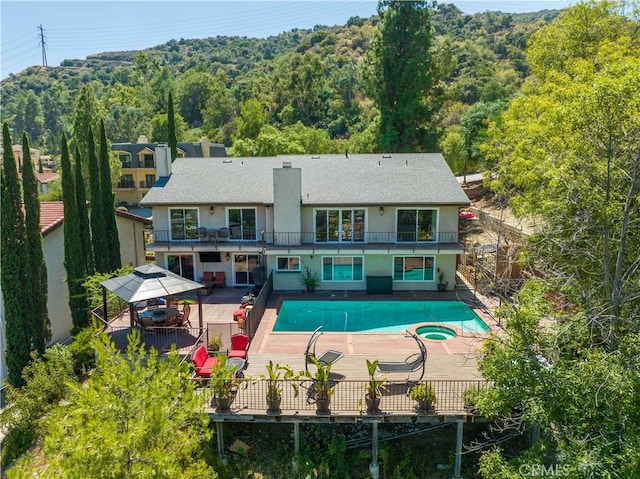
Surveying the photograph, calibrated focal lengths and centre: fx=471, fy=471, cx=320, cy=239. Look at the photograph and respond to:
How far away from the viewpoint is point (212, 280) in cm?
2400

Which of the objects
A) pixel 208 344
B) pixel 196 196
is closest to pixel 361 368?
pixel 208 344

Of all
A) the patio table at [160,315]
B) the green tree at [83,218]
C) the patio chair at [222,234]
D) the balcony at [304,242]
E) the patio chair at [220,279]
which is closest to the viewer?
the patio table at [160,315]

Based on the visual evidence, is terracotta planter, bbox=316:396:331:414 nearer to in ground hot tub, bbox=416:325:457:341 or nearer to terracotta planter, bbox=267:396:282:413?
terracotta planter, bbox=267:396:282:413

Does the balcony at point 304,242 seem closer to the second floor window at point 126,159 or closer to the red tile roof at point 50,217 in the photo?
the red tile roof at point 50,217

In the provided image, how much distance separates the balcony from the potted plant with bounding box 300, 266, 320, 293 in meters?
1.50

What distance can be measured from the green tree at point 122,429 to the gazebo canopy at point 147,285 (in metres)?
5.13

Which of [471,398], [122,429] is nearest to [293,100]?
[471,398]

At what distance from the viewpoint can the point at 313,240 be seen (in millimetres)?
23719

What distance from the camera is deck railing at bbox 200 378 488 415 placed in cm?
1268

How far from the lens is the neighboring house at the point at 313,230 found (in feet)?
75.8

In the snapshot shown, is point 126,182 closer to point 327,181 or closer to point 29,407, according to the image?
point 327,181

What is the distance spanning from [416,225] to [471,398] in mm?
12287

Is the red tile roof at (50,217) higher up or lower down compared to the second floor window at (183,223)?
higher up

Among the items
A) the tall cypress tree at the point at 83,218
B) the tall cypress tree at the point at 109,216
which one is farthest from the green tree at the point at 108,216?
the tall cypress tree at the point at 83,218
